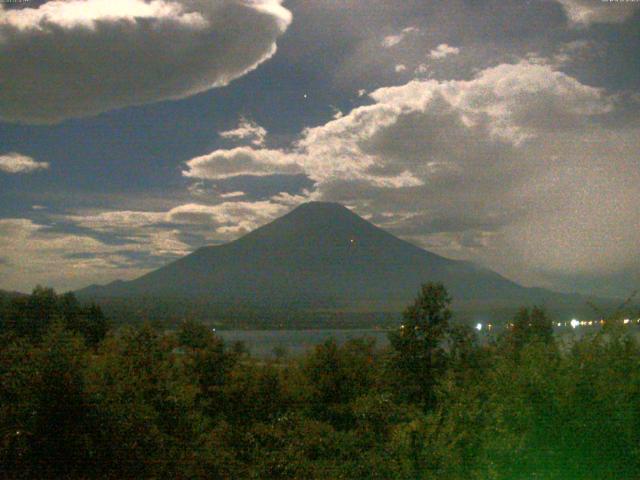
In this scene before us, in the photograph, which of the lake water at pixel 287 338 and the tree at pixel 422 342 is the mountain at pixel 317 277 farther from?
the tree at pixel 422 342

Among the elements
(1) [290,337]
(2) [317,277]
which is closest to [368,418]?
(1) [290,337]

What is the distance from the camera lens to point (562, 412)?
4.93 metres

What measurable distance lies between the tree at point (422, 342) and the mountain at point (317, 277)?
1282cm

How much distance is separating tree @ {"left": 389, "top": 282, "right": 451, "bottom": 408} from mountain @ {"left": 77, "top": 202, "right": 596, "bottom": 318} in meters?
12.8

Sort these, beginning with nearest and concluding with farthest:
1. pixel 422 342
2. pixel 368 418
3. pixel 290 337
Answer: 1. pixel 368 418
2. pixel 422 342
3. pixel 290 337

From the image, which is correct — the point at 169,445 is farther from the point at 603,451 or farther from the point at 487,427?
the point at 603,451

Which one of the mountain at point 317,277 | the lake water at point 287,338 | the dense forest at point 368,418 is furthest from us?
the mountain at point 317,277

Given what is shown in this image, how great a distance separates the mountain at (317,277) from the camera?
32053mm

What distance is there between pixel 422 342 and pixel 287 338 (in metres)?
11.9

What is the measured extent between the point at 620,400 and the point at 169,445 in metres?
5.49

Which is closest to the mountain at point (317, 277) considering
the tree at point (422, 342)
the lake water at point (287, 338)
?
the lake water at point (287, 338)

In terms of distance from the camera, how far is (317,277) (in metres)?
44.9

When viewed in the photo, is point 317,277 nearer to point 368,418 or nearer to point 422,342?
point 422,342

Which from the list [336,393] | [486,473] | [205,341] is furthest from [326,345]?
[486,473]
